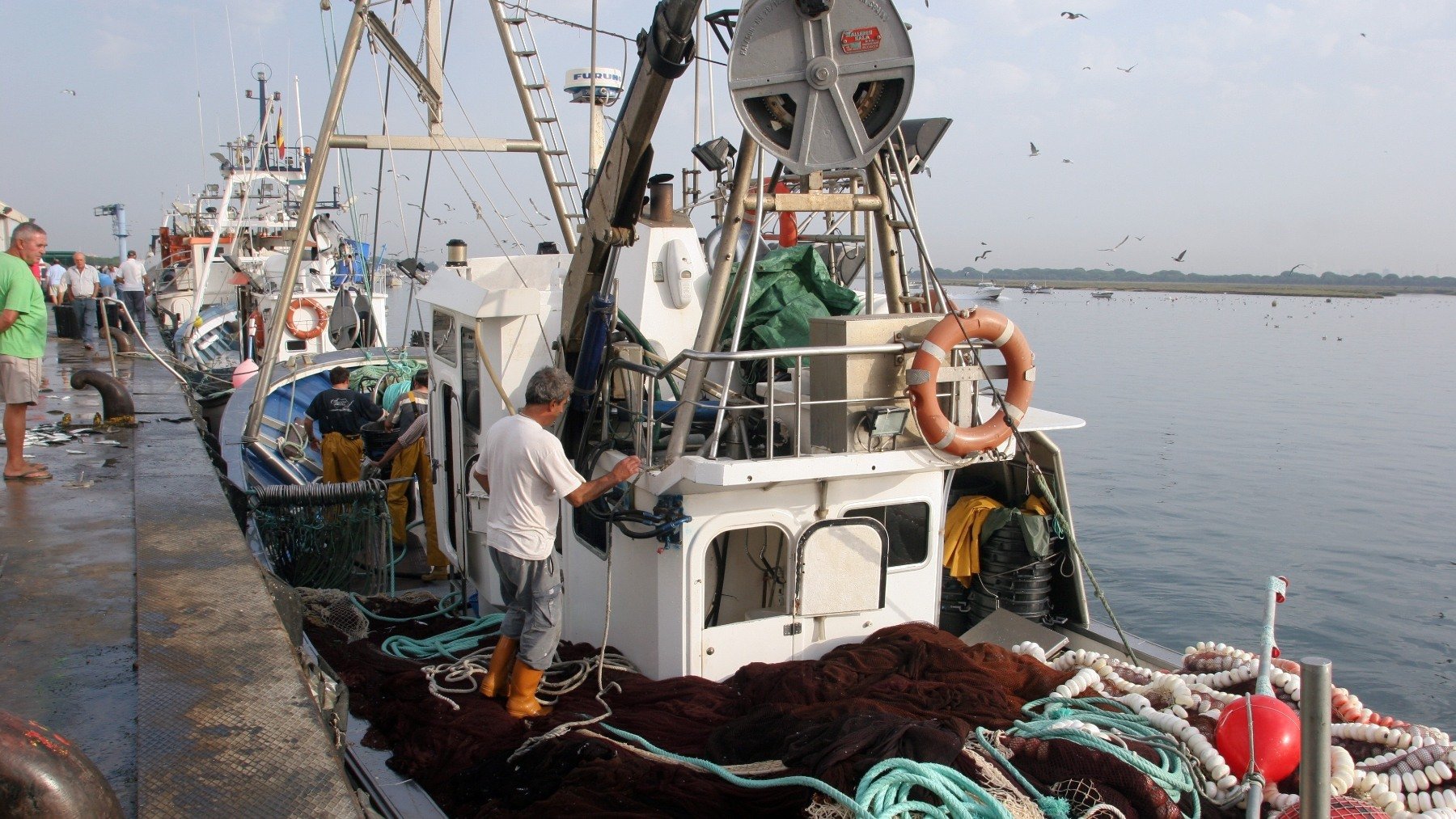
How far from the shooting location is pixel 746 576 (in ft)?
18.1

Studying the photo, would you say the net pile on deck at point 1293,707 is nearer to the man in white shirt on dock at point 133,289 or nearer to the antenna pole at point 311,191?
the antenna pole at point 311,191

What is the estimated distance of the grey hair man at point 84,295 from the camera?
15.8m

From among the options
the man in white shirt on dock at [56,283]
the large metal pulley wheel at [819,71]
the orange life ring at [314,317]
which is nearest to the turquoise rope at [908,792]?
the large metal pulley wheel at [819,71]

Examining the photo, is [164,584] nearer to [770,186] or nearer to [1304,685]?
[770,186]

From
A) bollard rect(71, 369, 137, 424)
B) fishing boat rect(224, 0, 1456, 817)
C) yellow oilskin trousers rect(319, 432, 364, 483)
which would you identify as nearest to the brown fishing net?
fishing boat rect(224, 0, 1456, 817)

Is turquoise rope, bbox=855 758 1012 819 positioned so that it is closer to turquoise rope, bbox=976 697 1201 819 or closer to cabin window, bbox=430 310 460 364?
turquoise rope, bbox=976 697 1201 819

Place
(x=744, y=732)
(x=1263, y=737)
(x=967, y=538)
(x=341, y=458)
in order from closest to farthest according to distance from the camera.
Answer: (x=1263, y=737) < (x=744, y=732) < (x=967, y=538) < (x=341, y=458)

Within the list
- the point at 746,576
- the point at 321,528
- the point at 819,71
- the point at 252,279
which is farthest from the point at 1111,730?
the point at 252,279

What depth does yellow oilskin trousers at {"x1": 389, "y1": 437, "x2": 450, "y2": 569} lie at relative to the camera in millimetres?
8289

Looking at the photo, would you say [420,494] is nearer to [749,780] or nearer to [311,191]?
[311,191]

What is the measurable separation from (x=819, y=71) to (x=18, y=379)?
16.0 ft

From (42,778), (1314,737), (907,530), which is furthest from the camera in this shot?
(907,530)

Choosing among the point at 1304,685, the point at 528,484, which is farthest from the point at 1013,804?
the point at 528,484

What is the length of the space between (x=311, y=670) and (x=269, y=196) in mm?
29846
